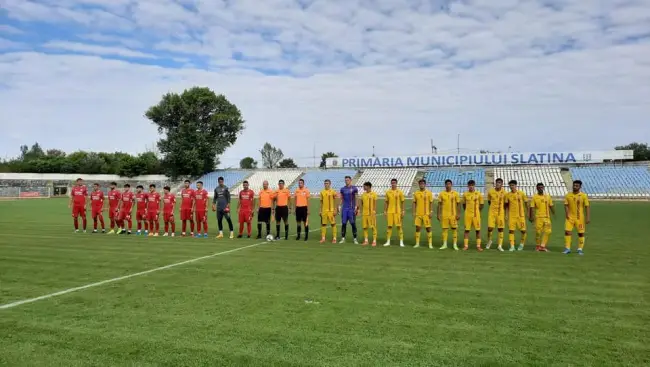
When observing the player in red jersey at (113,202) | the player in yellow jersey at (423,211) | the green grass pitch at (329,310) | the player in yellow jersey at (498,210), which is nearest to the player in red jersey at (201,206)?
the player in red jersey at (113,202)

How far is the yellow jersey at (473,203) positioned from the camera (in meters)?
12.4

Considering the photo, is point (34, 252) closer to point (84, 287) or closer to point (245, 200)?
point (84, 287)

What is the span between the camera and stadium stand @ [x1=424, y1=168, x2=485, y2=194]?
181 feet

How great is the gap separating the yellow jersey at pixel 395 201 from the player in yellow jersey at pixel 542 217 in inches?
137

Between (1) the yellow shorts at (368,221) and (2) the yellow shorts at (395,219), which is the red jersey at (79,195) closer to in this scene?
(1) the yellow shorts at (368,221)

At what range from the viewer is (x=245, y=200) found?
15.1m

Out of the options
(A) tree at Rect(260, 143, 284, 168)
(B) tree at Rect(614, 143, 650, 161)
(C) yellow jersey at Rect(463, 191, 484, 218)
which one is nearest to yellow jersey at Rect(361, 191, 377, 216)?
(C) yellow jersey at Rect(463, 191, 484, 218)

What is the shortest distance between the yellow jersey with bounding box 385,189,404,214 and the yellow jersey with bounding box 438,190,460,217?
1.17 m

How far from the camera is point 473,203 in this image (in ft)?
40.9

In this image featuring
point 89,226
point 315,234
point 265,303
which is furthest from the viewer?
point 89,226

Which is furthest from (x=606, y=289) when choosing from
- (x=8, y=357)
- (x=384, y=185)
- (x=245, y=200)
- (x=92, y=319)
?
(x=384, y=185)

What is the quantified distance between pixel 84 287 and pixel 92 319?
205 centimetres

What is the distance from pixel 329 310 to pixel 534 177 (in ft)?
178

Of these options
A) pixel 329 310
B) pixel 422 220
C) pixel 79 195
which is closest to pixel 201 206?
pixel 79 195
